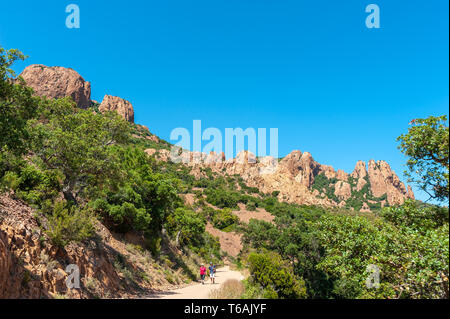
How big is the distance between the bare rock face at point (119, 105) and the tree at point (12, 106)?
397 feet

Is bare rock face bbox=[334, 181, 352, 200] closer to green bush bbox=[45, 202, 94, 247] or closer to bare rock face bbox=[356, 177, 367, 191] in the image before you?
bare rock face bbox=[356, 177, 367, 191]

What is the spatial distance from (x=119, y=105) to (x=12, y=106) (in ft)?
418

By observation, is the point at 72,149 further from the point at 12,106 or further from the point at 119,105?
the point at 119,105

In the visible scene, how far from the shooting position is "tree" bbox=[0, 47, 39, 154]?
31.4ft

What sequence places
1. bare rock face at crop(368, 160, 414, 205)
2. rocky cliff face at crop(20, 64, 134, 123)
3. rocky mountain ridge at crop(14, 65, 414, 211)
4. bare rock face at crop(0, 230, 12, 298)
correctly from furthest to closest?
bare rock face at crop(368, 160, 414, 205)
rocky mountain ridge at crop(14, 65, 414, 211)
rocky cliff face at crop(20, 64, 134, 123)
bare rock face at crop(0, 230, 12, 298)

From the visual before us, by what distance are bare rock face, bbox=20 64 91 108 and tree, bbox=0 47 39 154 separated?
337ft

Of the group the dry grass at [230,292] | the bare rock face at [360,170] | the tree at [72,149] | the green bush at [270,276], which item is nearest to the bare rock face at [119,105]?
the tree at [72,149]

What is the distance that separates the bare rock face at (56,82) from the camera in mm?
100750

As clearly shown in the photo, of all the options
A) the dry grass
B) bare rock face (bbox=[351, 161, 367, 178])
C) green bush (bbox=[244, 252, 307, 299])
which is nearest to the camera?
the dry grass

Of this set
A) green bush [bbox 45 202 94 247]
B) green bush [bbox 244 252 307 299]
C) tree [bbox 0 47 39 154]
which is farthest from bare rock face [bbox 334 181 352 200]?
tree [bbox 0 47 39 154]

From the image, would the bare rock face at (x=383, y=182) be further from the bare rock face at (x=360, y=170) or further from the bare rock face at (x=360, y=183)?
the bare rock face at (x=360, y=183)

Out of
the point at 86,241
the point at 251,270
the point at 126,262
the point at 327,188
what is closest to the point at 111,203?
the point at 126,262
